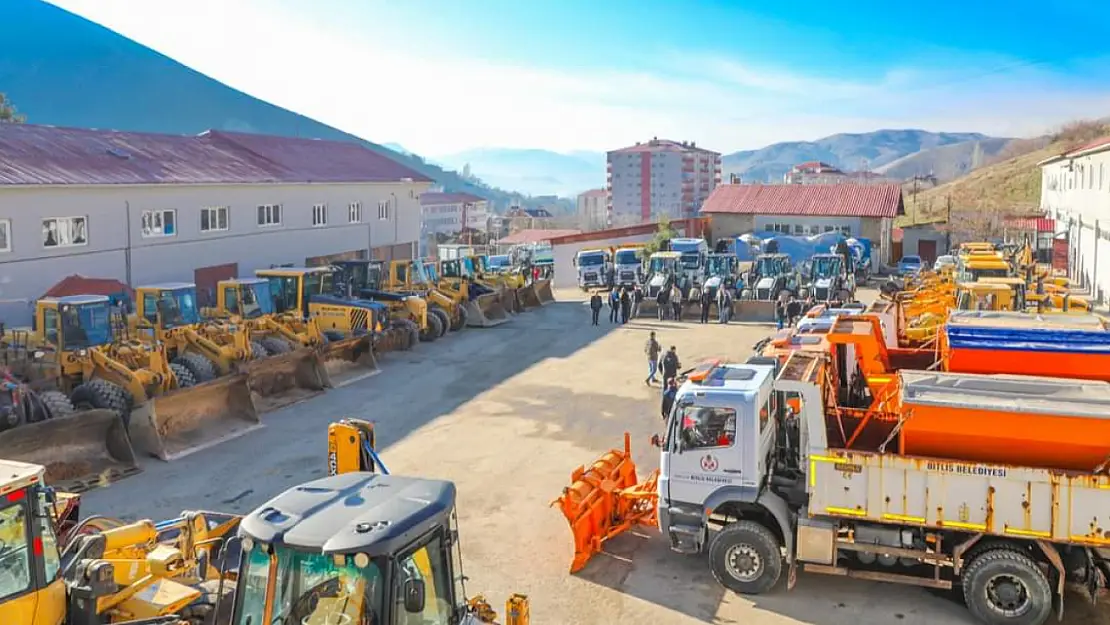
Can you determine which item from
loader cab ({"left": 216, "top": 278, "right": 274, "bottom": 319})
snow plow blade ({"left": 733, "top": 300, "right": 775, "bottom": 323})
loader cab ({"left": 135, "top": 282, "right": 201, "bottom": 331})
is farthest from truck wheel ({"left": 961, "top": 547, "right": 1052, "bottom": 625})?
snow plow blade ({"left": 733, "top": 300, "right": 775, "bottom": 323})

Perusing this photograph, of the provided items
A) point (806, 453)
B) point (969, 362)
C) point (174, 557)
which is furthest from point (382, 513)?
point (969, 362)

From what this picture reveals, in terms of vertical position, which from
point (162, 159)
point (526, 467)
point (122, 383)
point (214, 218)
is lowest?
point (526, 467)

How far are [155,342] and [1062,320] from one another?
1507cm

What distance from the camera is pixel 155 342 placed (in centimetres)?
1714

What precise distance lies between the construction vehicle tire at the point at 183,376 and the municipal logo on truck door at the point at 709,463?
10.4m

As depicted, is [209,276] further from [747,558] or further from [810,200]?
[810,200]

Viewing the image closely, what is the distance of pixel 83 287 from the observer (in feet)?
74.9

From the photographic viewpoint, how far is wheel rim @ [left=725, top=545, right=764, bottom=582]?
9.74 meters

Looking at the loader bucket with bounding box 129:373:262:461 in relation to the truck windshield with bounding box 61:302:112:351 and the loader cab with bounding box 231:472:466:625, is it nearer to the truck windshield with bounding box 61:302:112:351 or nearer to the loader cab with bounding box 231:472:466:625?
the truck windshield with bounding box 61:302:112:351

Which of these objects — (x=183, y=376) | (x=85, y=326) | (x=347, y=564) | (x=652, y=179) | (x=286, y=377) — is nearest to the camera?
(x=347, y=564)

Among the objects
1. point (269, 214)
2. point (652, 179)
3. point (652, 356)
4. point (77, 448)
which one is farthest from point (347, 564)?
point (652, 179)

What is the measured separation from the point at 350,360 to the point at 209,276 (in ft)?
30.7

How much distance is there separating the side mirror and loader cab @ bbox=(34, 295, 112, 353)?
514 inches

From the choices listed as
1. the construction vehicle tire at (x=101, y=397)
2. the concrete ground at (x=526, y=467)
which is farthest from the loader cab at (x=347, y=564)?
the construction vehicle tire at (x=101, y=397)
